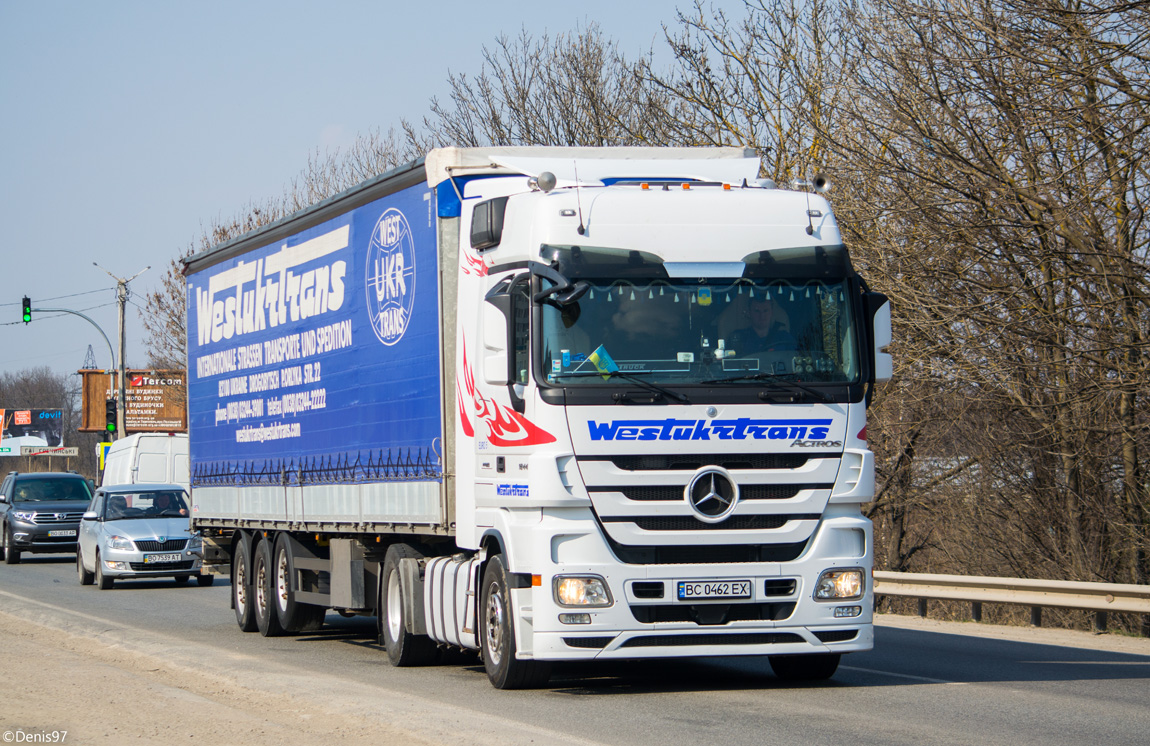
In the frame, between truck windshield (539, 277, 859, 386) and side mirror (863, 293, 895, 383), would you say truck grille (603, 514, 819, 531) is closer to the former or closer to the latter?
truck windshield (539, 277, 859, 386)

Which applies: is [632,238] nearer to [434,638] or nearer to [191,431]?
[434,638]

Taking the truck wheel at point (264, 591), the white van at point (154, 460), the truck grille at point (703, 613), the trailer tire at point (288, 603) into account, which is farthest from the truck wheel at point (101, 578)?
the truck grille at point (703, 613)

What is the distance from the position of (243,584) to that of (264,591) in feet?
2.74

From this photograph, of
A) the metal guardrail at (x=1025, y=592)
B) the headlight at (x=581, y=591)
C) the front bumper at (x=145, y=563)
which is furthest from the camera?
the front bumper at (x=145, y=563)

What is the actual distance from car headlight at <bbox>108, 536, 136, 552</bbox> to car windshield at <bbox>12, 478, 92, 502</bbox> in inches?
402

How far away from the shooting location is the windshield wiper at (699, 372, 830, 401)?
988cm

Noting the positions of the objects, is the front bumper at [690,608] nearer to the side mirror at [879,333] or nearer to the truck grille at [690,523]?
the truck grille at [690,523]

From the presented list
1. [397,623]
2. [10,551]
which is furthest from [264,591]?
[10,551]

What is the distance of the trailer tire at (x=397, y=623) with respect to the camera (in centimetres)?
1245

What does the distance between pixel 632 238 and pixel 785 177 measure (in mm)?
16676

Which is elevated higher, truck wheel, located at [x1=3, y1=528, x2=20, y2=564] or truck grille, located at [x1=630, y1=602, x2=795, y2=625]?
truck grille, located at [x1=630, y1=602, x2=795, y2=625]

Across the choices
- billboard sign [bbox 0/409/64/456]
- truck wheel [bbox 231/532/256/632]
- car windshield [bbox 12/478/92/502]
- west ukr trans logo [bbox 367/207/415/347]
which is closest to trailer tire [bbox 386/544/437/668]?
west ukr trans logo [bbox 367/207/415/347]

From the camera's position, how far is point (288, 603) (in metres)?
15.5

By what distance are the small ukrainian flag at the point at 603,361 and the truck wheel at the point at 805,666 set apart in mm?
2637
